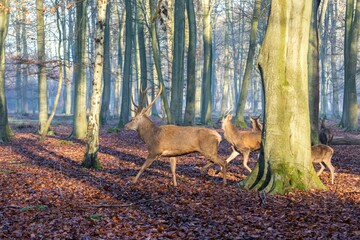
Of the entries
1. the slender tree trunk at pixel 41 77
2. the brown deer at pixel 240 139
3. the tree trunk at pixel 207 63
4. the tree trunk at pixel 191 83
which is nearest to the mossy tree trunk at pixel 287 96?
the brown deer at pixel 240 139

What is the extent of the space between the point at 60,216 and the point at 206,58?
26.5 m

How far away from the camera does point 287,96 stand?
11.5m

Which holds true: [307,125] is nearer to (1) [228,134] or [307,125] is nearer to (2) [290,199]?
(2) [290,199]

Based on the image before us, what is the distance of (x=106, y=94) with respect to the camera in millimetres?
36188

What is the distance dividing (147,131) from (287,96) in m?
3.75

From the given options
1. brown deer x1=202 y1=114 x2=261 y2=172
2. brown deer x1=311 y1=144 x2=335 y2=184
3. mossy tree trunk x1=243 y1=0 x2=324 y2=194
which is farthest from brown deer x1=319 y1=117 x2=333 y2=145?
mossy tree trunk x1=243 y1=0 x2=324 y2=194

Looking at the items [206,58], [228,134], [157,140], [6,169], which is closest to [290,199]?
[157,140]

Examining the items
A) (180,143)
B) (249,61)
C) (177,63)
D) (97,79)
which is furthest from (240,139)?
(249,61)

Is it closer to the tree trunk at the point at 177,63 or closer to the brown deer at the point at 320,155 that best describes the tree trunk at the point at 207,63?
the tree trunk at the point at 177,63

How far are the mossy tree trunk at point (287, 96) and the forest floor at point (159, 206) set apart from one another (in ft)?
2.18

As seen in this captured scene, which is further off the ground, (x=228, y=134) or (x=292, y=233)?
(x=228, y=134)

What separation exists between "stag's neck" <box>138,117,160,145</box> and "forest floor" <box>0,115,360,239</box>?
1.07m

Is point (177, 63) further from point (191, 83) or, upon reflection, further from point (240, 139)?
point (240, 139)

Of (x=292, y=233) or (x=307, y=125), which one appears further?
(x=307, y=125)
